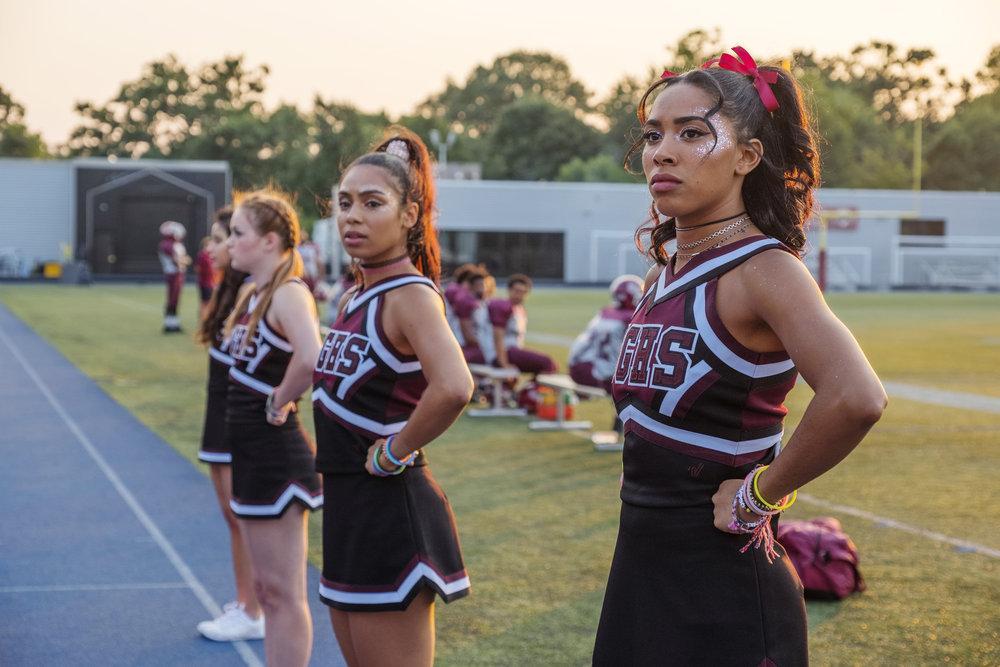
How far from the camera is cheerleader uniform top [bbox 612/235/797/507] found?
236cm

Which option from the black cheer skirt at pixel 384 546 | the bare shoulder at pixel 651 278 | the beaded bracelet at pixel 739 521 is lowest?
the black cheer skirt at pixel 384 546

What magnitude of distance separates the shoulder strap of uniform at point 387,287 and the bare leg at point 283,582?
1216 mm

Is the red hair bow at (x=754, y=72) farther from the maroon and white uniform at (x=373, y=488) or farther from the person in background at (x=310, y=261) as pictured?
the person in background at (x=310, y=261)

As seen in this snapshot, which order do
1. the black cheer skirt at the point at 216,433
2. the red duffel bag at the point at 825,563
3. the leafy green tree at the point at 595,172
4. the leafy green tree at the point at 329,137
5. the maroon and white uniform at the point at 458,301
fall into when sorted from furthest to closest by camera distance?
1. the leafy green tree at the point at 595,172
2. the leafy green tree at the point at 329,137
3. the maroon and white uniform at the point at 458,301
4. the red duffel bag at the point at 825,563
5. the black cheer skirt at the point at 216,433

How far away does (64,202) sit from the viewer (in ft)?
175

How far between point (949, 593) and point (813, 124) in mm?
4318

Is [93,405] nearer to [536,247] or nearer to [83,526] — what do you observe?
[83,526]

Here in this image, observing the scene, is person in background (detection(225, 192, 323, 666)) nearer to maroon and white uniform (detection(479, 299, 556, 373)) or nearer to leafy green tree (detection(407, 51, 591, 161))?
maroon and white uniform (detection(479, 299, 556, 373))

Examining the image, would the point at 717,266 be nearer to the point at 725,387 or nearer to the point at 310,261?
the point at 725,387

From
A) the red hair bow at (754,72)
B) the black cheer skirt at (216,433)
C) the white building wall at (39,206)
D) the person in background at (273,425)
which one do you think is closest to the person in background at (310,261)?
the black cheer skirt at (216,433)

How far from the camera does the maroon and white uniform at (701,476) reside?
2371 mm

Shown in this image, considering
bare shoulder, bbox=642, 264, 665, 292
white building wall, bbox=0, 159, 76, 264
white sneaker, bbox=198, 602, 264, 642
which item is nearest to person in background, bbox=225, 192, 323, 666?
white sneaker, bbox=198, 602, 264, 642

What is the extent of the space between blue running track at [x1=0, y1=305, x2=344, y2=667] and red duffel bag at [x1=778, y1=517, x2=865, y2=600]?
232 centimetres

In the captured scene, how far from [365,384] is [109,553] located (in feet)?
14.2
